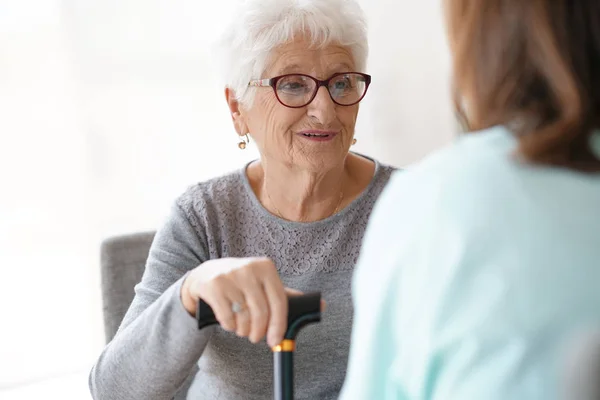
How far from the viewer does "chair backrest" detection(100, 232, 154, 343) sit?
1.73 meters

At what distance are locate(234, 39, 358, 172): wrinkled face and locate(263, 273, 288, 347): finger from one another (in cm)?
62

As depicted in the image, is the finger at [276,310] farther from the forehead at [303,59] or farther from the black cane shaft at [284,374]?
the forehead at [303,59]

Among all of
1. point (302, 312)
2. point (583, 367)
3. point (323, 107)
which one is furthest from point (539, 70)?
point (323, 107)

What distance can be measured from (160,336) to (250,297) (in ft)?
0.90

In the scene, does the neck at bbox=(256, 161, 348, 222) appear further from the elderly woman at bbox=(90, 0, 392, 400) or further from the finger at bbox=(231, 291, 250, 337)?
the finger at bbox=(231, 291, 250, 337)

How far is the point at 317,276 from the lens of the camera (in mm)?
1538

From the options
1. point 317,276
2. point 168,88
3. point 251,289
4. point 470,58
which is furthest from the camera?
point 168,88

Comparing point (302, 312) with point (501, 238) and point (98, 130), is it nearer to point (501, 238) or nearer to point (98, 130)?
point (501, 238)

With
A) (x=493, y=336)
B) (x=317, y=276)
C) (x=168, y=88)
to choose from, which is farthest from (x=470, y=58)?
(x=168, y=88)

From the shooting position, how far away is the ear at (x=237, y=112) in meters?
1.65

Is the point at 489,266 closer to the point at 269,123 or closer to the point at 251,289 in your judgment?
the point at 251,289

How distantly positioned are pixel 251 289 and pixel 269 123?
2.18 feet

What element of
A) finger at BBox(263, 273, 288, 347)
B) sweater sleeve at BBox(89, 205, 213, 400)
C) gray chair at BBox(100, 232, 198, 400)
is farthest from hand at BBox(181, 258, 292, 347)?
gray chair at BBox(100, 232, 198, 400)

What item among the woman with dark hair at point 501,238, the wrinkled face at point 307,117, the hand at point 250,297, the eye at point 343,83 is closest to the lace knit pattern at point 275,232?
the wrinkled face at point 307,117
